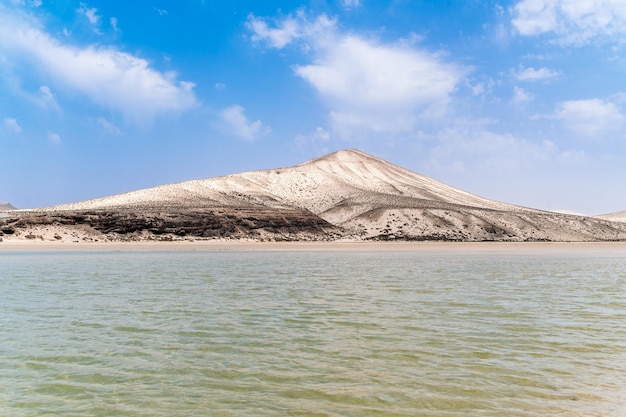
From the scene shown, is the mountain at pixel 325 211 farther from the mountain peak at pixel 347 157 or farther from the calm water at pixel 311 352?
the calm water at pixel 311 352

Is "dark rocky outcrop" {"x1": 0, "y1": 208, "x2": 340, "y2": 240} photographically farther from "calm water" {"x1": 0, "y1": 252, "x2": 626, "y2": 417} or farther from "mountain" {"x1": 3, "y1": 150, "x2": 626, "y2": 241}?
"calm water" {"x1": 0, "y1": 252, "x2": 626, "y2": 417}

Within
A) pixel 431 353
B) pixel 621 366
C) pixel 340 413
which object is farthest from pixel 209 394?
pixel 621 366

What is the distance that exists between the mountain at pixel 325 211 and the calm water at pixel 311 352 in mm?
54932

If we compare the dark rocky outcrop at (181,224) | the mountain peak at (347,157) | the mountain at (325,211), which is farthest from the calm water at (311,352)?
the mountain peak at (347,157)

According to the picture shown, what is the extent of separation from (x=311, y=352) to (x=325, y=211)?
9935cm

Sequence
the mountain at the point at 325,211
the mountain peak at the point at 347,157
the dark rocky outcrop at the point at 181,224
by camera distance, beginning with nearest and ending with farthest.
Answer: the dark rocky outcrop at the point at 181,224 → the mountain at the point at 325,211 → the mountain peak at the point at 347,157

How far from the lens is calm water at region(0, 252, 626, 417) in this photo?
7.22 m

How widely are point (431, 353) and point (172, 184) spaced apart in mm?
108218

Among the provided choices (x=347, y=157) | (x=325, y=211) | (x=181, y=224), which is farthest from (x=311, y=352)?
(x=347, y=157)

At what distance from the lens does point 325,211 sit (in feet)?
358

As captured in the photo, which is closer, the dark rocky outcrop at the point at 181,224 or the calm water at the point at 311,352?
the calm water at the point at 311,352

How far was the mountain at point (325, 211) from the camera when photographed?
73625 millimetres

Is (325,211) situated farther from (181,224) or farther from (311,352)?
(311,352)

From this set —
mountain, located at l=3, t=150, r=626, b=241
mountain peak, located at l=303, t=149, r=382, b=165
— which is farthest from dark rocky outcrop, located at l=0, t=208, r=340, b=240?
mountain peak, located at l=303, t=149, r=382, b=165
